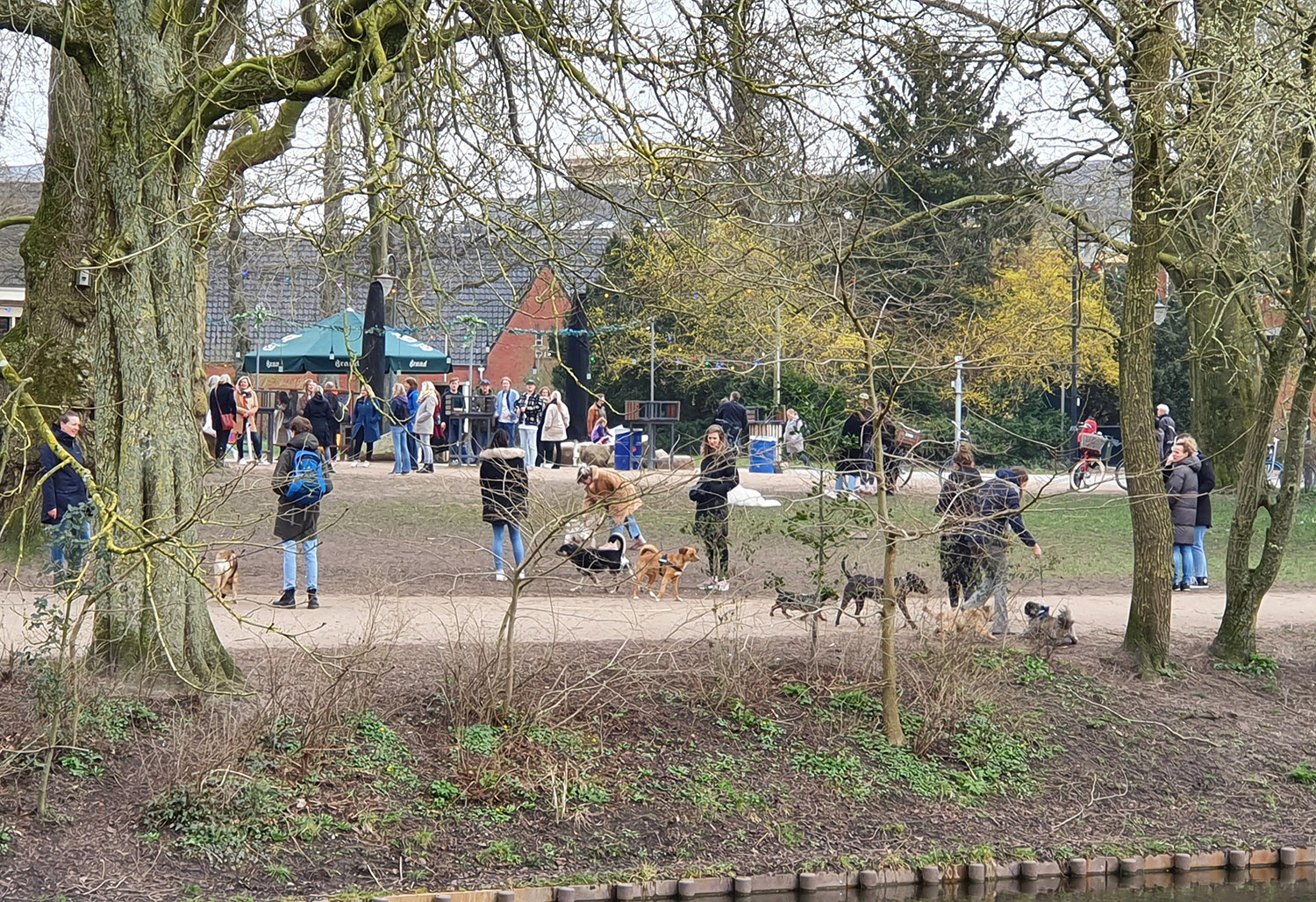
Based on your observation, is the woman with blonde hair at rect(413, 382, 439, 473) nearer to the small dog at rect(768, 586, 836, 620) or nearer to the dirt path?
the dirt path

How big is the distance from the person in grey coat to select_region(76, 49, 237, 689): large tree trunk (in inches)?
392

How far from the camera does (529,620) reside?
431 inches

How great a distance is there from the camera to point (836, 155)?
12.4 meters

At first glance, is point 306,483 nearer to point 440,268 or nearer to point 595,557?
point 595,557

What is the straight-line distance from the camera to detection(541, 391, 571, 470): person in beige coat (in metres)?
25.5

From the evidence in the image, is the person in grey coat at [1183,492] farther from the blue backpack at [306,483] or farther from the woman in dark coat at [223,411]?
the woman in dark coat at [223,411]

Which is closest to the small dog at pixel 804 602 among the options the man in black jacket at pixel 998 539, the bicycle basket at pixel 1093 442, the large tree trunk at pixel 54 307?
the man in black jacket at pixel 998 539

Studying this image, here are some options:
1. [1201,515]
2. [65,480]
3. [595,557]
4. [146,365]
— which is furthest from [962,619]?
[65,480]

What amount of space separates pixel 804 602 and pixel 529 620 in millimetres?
2166

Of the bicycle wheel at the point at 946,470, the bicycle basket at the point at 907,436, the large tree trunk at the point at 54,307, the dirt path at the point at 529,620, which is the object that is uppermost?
the large tree trunk at the point at 54,307

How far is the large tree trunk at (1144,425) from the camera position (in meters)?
11.4

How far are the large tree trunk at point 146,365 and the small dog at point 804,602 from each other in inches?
159

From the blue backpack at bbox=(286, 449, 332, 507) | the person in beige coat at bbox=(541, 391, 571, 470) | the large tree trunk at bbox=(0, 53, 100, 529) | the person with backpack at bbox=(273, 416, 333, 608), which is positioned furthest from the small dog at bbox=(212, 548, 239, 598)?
the person in beige coat at bbox=(541, 391, 571, 470)

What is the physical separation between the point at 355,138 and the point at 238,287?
2129cm
